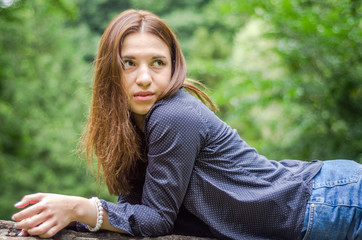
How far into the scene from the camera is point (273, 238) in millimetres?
1557

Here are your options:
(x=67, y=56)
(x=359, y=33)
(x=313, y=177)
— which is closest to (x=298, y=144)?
(x=359, y=33)

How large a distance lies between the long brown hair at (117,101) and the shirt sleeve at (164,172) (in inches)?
6.7

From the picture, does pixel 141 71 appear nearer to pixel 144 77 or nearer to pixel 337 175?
pixel 144 77

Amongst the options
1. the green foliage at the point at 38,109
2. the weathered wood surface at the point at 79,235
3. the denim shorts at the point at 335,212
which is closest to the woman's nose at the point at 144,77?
the weathered wood surface at the point at 79,235

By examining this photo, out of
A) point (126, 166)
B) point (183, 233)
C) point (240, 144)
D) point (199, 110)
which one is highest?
point (199, 110)

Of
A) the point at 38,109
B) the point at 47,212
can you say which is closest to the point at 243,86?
the point at 47,212

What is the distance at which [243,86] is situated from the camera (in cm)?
438

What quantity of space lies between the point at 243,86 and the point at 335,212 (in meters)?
2.99

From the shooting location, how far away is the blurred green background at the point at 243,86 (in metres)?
3.65

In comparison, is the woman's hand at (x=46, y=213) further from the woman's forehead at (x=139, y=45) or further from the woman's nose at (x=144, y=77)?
the woman's forehead at (x=139, y=45)

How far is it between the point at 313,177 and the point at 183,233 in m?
0.67

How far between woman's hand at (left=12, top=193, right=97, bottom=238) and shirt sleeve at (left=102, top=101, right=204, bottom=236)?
139 mm

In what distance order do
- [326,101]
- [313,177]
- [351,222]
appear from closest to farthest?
[351,222]
[313,177]
[326,101]

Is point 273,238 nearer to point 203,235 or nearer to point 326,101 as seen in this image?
point 203,235
